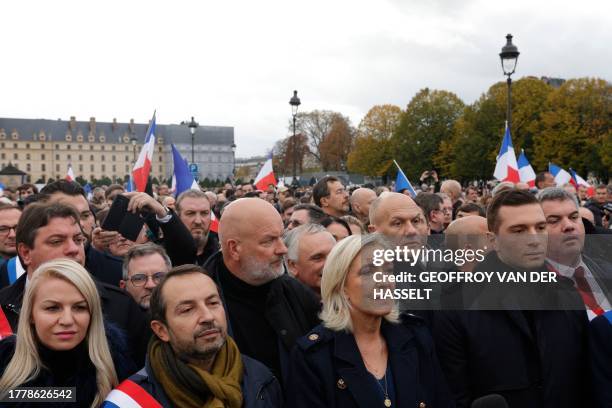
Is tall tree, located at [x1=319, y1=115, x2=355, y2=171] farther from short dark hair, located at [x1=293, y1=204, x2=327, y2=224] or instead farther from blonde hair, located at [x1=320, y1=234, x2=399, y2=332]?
blonde hair, located at [x1=320, y1=234, x2=399, y2=332]

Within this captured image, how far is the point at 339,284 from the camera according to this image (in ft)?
10.5

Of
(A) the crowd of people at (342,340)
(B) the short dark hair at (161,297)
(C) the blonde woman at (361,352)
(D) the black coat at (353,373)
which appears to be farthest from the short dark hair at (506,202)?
(B) the short dark hair at (161,297)

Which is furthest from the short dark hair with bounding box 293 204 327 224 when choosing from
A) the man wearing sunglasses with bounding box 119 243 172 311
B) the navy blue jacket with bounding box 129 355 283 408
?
the navy blue jacket with bounding box 129 355 283 408

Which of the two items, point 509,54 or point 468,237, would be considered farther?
point 509,54

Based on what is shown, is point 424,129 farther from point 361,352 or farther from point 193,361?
point 193,361

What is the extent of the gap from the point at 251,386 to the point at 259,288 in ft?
2.92

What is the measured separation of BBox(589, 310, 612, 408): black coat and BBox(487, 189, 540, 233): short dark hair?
715 mm

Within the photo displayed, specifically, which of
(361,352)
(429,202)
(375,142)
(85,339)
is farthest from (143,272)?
(375,142)

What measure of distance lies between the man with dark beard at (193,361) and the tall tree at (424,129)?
217 ft

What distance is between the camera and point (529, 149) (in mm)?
54531

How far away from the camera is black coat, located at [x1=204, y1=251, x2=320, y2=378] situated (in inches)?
141

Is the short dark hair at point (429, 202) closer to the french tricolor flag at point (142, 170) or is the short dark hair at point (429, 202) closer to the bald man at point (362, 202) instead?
the bald man at point (362, 202)

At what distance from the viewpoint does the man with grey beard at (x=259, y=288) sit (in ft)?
12.1

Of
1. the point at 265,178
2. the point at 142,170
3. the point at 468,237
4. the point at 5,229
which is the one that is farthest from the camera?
the point at 265,178
